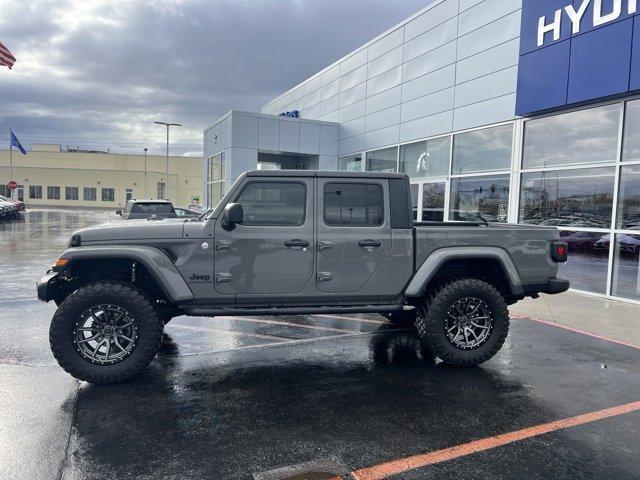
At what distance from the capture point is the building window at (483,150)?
11547mm

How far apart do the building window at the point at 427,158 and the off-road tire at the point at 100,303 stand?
10.6 meters

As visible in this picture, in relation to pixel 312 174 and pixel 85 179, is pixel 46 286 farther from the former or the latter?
pixel 85 179

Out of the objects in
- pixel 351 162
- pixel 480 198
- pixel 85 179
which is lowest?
pixel 480 198

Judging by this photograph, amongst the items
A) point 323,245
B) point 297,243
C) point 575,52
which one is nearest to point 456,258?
point 323,245

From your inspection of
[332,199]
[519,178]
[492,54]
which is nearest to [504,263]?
[332,199]

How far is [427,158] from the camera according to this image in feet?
47.0

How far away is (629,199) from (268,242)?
7520mm

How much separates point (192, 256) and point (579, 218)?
8.38 m

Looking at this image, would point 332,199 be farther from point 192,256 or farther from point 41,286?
point 41,286

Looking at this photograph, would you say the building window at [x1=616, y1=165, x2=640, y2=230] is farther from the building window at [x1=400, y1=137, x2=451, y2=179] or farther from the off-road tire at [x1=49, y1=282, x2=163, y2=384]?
the off-road tire at [x1=49, y1=282, x2=163, y2=384]

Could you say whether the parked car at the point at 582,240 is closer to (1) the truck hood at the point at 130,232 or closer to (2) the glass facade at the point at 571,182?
(2) the glass facade at the point at 571,182

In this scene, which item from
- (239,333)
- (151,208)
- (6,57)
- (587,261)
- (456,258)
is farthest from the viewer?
(6,57)

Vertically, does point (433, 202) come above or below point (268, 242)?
above

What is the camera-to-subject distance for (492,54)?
11.8 metres
